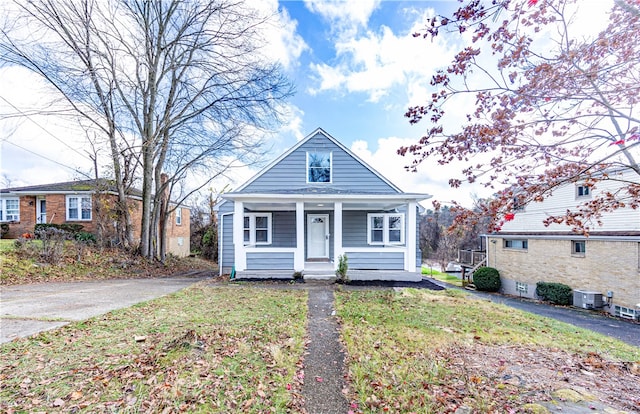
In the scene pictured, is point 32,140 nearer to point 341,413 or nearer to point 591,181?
point 341,413

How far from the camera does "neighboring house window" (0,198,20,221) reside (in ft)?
56.3

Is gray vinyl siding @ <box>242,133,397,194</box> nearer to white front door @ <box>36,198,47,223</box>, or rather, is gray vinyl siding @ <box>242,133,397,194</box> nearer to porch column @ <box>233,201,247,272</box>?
porch column @ <box>233,201,247,272</box>

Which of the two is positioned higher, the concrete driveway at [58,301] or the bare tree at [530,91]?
the bare tree at [530,91]

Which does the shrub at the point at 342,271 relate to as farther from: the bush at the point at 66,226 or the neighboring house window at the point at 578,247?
the bush at the point at 66,226

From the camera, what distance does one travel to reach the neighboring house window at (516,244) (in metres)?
18.2

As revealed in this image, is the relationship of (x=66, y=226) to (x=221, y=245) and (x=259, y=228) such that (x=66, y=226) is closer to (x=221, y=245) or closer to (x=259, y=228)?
(x=221, y=245)

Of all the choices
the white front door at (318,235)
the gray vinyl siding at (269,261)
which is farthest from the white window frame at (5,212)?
the white front door at (318,235)

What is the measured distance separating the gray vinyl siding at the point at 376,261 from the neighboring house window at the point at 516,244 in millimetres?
12933

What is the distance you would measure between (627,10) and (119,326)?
25.1 feet

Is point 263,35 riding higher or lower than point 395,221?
higher

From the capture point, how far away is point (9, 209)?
17.2m

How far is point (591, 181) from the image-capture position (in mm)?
2934

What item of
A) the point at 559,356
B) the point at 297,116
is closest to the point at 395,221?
the point at 297,116

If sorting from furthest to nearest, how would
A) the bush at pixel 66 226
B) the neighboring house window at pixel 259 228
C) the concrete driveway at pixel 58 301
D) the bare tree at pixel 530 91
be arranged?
1. the bush at pixel 66 226
2. the neighboring house window at pixel 259 228
3. the concrete driveway at pixel 58 301
4. the bare tree at pixel 530 91
